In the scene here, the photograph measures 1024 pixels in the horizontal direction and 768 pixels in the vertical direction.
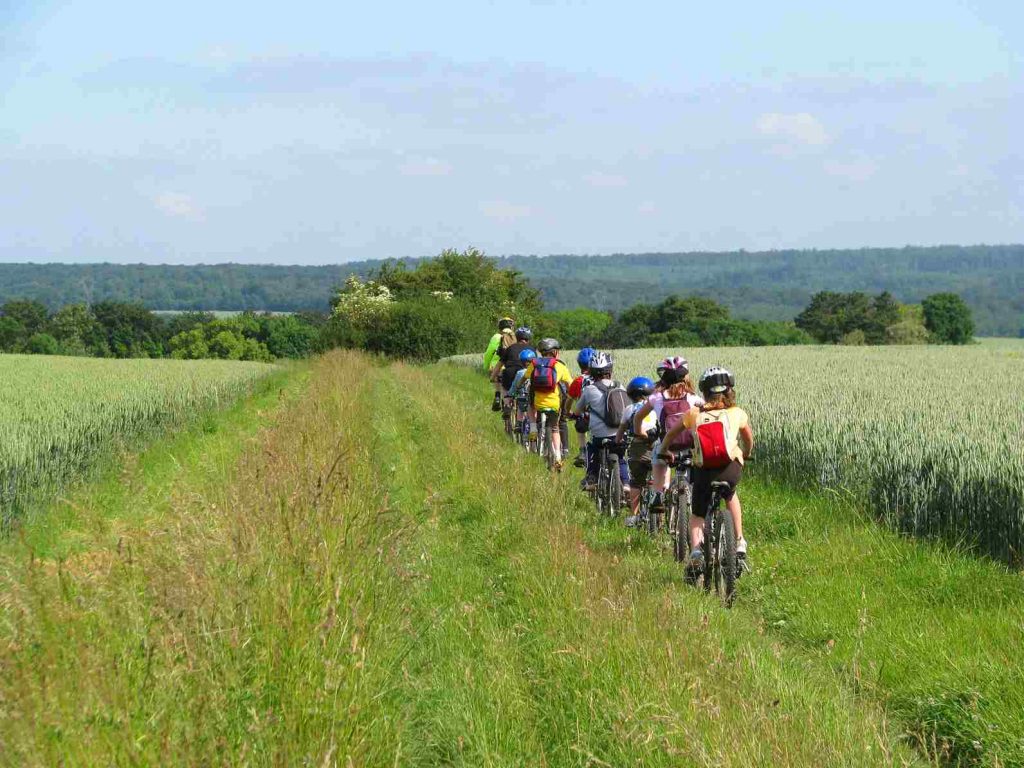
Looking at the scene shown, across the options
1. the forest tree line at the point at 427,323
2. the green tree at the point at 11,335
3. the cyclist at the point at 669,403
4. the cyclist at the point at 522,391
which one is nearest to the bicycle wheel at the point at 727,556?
the cyclist at the point at 669,403

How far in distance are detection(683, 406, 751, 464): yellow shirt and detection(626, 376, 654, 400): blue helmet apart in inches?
93.3

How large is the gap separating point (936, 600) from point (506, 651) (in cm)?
337

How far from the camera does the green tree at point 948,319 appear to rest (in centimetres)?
13738

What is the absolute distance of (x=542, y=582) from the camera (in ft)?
25.1

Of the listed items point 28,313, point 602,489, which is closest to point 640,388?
point 602,489

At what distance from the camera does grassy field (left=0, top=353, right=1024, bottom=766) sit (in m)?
3.95

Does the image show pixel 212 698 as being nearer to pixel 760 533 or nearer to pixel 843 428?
pixel 760 533

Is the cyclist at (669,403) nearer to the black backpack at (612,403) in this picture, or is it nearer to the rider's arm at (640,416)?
the rider's arm at (640,416)

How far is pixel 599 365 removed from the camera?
38.3 ft

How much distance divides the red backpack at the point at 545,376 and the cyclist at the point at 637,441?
12.4ft

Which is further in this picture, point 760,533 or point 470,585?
point 760,533

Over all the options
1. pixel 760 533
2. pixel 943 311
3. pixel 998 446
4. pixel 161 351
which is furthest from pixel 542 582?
pixel 943 311

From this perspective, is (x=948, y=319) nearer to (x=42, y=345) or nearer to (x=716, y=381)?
(x=42, y=345)

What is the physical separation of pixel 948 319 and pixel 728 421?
141 m
